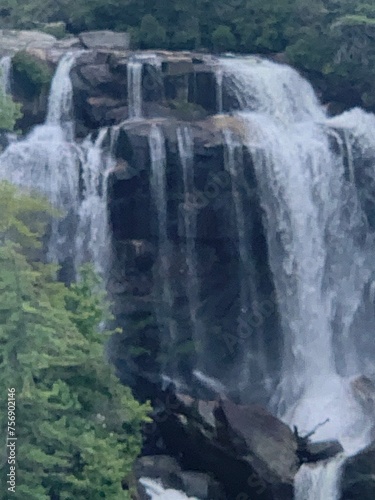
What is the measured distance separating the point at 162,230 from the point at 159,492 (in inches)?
236

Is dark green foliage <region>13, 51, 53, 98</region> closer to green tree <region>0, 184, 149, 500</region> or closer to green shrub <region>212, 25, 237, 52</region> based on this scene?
green shrub <region>212, 25, 237, 52</region>

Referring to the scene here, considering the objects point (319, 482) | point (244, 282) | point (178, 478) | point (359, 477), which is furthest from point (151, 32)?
point (359, 477)

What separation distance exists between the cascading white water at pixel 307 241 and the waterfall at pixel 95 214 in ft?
11.3

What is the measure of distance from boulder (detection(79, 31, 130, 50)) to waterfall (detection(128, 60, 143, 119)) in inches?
124

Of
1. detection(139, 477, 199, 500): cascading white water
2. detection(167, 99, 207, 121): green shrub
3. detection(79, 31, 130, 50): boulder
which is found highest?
detection(79, 31, 130, 50): boulder

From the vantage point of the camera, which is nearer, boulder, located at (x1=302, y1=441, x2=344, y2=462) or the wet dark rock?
the wet dark rock

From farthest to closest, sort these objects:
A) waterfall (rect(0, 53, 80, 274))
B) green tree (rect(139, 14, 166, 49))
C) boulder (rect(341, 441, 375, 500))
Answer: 1. green tree (rect(139, 14, 166, 49))
2. waterfall (rect(0, 53, 80, 274))
3. boulder (rect(341, 441, 375, 500))

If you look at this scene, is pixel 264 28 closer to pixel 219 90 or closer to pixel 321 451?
pixel 219 90

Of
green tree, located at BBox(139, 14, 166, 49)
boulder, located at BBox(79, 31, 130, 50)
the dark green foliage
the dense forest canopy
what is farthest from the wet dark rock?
green tree, located at BBox(139, 14, 166, 49)

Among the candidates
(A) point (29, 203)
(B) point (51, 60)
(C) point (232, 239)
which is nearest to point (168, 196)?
(C) point (232, 239)

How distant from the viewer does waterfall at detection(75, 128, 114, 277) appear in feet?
60.1

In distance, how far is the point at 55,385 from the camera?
11.4 metres

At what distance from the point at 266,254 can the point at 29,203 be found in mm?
8551

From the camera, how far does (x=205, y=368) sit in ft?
64.4
